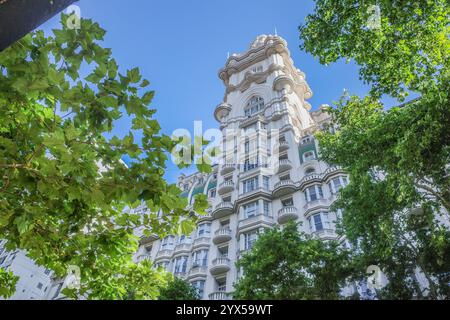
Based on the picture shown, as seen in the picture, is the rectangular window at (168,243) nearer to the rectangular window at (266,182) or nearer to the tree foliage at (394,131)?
the rectangular window at (266,182)

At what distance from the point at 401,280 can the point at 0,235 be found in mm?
16774

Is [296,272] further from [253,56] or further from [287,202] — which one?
[253,56]

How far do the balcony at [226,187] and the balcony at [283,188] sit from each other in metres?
5.77

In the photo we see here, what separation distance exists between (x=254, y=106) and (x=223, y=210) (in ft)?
59.5

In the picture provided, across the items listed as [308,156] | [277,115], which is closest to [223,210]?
[308,156]

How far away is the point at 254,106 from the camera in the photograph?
4778 centimetres

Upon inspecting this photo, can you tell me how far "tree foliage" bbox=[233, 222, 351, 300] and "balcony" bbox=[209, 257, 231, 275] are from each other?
39.8 ft

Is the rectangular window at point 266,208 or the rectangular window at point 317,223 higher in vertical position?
the rectangular window at point 266,208

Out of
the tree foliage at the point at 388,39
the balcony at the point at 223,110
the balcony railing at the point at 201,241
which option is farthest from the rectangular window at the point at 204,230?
the tree foliage at the point at 388,39

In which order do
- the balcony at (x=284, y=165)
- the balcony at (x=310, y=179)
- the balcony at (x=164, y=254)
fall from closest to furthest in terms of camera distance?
the balcony at (x=310, y=179)
the balcony at (x=284, y=165)
the balcony at (x=164, y=254)

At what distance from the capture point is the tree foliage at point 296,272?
1709 cm

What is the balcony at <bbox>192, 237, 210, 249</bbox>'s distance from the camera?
33750 mm

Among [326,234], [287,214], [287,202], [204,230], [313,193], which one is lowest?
[326,234]

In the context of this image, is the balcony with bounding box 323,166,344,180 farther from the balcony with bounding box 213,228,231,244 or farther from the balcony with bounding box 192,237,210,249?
the balcony with bounding box 192,237,210,249
